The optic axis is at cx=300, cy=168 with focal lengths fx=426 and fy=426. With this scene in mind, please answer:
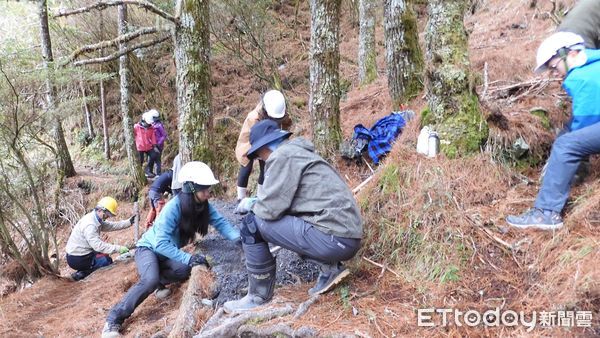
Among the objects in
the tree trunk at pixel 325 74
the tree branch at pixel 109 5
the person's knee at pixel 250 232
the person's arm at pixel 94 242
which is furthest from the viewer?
the person's arm at pixel 94 242

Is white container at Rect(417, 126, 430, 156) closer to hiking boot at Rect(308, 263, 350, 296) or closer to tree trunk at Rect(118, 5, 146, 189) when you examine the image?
hiking boot at Rect(308, 263, 350, 296)

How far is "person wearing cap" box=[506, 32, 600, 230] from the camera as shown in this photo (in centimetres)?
304

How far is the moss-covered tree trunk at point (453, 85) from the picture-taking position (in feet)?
13.0

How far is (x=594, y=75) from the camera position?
306 cm

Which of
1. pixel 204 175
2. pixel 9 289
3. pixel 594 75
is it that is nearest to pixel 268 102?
pixel 204 175

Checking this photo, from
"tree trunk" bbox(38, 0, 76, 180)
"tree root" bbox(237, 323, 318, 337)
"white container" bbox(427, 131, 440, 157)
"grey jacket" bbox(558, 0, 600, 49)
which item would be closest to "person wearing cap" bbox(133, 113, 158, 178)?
"tree trunk" bbox(38, 0, 76, 180)

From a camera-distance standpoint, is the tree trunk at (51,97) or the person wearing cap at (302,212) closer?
the person wearing cap at (302,212)

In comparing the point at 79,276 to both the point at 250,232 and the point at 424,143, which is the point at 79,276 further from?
the point at 424,143

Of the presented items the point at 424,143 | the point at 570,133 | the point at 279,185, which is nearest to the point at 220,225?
the point at 279,185

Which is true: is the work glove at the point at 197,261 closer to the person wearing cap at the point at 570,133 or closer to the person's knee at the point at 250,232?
the person's knee at the point at 250,232

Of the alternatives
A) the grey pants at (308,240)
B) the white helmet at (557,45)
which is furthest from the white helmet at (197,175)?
the white helmet at (557,45)

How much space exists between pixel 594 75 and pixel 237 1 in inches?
366

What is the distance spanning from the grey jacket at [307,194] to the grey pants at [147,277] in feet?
5.56

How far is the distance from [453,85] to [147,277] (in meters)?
3.48
